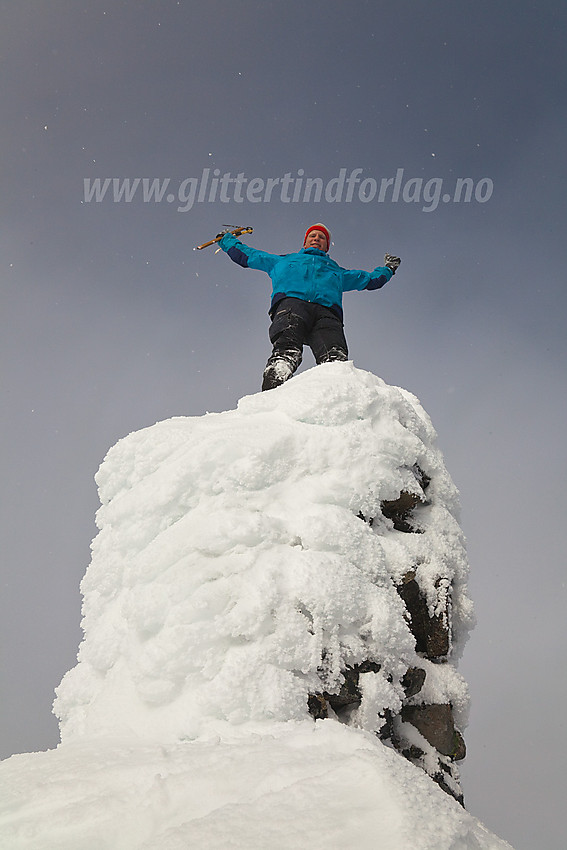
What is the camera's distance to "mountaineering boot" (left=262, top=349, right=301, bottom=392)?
171 inches

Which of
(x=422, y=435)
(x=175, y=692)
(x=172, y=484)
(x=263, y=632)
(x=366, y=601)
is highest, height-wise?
(x=422, y=435)

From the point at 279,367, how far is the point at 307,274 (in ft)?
4.82

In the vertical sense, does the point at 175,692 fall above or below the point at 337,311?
below

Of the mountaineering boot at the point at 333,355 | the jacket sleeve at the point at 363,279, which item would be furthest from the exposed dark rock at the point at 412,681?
the jacket sleeve at the point at 363,279

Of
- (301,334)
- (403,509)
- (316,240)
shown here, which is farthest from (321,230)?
(403,509)

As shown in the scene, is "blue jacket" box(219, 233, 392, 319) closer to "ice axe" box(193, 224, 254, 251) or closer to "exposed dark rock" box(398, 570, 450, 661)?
"ice axe" box(193, 224, 254, 251)

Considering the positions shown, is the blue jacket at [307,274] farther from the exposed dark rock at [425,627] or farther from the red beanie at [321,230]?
the exposed dark rock at [425,627]

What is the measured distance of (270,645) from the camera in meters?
2.17

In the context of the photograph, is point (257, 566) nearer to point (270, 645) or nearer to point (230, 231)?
point (270, 645)

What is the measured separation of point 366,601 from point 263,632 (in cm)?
50

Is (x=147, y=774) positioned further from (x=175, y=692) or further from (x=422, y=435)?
(x=422, y=435)

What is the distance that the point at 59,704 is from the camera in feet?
8.75

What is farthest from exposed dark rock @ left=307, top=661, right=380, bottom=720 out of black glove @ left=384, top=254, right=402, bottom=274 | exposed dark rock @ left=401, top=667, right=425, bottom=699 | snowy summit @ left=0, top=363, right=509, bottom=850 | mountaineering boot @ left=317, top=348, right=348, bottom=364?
black glove @ left=384, top=254, right=402, bottom=274

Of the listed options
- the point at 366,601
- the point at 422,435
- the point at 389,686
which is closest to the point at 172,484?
the point at 366,601
